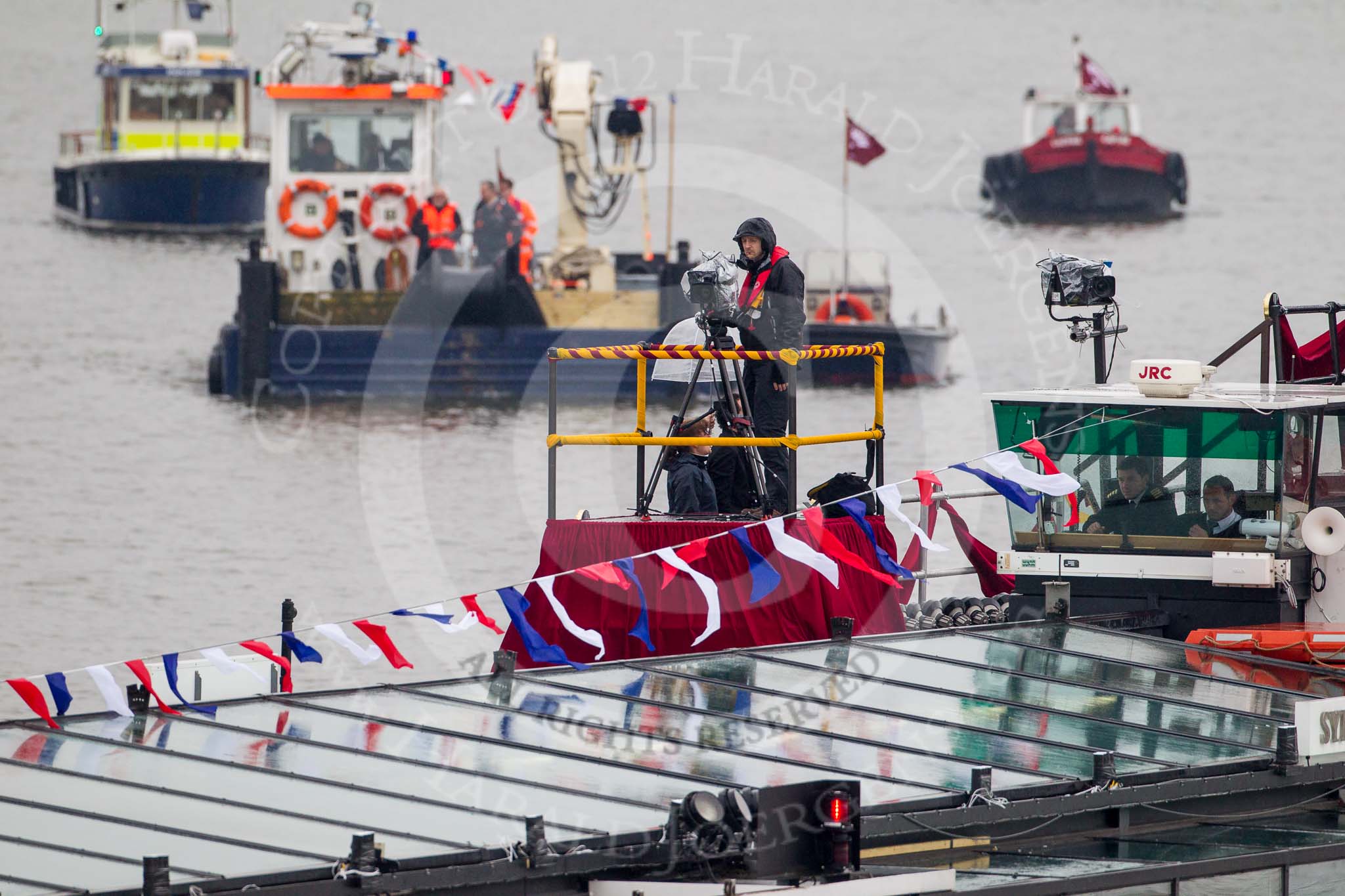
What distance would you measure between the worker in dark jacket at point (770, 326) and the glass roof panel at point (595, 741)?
132 inches

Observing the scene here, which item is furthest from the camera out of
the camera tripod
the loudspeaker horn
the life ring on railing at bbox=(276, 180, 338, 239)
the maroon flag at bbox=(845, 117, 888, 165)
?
the maroon flag at bbox=(845, 117, 888, 165)

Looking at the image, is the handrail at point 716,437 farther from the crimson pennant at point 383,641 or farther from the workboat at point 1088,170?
the workboat at point 1088,170

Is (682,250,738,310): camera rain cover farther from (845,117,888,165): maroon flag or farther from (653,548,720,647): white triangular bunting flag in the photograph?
(845,117,888,165): maroon flag

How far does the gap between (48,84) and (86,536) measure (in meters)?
116

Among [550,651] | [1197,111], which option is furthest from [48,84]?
[550,651]

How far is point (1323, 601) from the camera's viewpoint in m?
13.8

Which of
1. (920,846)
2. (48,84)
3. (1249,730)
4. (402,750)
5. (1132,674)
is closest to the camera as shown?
(920,846)

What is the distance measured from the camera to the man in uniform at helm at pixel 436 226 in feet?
134

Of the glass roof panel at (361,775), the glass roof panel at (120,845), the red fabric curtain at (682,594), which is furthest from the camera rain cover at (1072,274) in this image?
the glass roof panel at (120,845)

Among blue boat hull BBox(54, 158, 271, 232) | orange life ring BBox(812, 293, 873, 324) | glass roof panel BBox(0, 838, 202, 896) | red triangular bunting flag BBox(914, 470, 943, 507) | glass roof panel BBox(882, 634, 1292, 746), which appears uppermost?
blue boat hull BBox(54, 158, 271, 232)

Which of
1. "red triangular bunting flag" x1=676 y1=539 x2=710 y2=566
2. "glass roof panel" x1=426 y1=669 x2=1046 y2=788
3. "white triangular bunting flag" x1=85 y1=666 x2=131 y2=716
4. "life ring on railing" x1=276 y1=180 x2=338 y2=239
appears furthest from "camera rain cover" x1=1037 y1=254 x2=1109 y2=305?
"life ring on railing" x1=276 y1=180 x2=338 y2=239

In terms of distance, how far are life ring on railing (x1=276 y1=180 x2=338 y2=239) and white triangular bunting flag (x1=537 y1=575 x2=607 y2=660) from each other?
29.4 m

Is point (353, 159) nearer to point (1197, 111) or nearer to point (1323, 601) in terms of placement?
point (1323, 601)

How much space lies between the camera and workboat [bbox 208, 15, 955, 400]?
1609 inches
